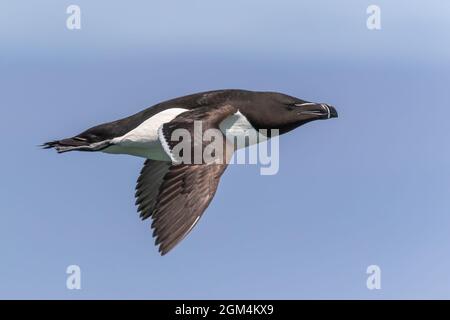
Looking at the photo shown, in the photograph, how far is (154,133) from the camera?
15500 millimetres

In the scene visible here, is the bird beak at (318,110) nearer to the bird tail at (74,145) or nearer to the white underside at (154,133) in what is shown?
the white underside at (154,133)

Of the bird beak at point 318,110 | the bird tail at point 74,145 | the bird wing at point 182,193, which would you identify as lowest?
the bird wing at point 182,193

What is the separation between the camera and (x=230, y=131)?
15719mm

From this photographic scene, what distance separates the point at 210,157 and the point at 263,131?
69.8 inches

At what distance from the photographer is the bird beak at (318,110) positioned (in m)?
16.0

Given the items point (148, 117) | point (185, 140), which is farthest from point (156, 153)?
point (185, 140)

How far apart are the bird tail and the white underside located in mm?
98

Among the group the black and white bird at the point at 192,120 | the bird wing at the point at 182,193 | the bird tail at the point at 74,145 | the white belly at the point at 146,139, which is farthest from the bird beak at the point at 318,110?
the bird tail at the point at 74,145

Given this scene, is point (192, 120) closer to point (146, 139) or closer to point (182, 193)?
point (146, 139)

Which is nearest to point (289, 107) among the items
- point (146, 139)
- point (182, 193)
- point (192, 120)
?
point (192, 120)

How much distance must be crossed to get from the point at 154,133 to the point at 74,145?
104 cm

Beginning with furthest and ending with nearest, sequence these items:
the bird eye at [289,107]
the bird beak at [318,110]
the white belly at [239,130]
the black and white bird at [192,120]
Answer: the bird eye at [289,107], the bird beak at [318,110], the white belly at [239,130], the black and white bird at [192,120]

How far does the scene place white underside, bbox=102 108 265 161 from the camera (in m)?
15.5

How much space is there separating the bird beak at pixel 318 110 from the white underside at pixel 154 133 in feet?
1.98
